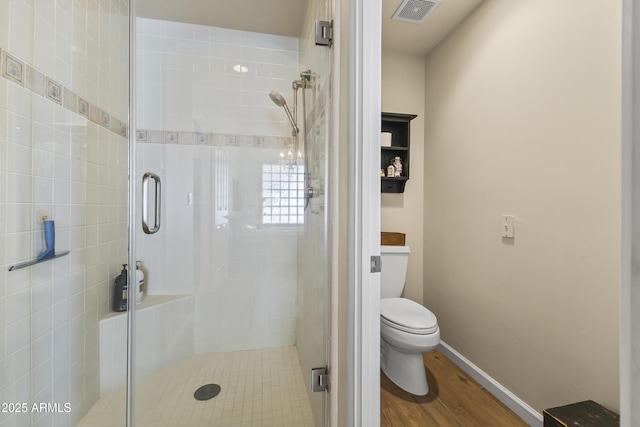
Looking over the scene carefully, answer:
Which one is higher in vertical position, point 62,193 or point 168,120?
point 168,120

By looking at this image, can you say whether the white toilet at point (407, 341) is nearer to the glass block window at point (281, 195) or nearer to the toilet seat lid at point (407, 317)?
the toilet seat lid at point (407, 317)

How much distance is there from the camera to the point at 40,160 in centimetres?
112

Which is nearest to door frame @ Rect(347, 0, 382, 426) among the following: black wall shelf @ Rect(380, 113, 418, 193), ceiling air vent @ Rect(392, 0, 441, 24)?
ceiling air vent @ Rect(392, 0, 441, 24)

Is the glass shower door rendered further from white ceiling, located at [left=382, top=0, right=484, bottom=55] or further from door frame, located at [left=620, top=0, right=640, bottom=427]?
door frame, located at [left=620, top=0, right=640, bottom=427]

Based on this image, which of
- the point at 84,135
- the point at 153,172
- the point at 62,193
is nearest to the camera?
the point at 62,193

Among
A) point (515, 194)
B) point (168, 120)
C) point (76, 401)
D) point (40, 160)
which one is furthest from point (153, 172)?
point (515, 194)

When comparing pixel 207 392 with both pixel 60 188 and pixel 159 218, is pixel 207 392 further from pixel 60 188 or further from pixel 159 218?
pixel 60 188

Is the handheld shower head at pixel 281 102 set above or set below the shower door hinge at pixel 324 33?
below

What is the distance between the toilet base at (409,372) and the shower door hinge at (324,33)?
5.70 ft

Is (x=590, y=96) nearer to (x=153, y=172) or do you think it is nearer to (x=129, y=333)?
(x=153, y=172)

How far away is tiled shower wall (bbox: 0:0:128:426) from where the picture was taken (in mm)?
1009

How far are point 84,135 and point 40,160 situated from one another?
0.89 feet

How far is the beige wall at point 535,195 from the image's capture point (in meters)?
1.19

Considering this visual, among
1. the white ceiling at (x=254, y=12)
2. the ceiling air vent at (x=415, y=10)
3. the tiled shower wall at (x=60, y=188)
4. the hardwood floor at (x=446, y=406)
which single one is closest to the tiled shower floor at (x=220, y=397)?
the tiled shower wall at (x=60, y=188)
